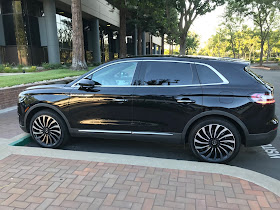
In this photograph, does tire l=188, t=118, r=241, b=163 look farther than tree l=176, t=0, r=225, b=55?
No

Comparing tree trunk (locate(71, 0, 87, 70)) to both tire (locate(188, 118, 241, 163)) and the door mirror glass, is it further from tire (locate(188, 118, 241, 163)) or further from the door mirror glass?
tire (locate(188, 118, 241, 163))

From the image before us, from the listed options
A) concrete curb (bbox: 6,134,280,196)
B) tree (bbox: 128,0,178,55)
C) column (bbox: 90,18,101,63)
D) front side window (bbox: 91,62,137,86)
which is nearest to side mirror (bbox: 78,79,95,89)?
front side window (bbox: 91,62,137,86)

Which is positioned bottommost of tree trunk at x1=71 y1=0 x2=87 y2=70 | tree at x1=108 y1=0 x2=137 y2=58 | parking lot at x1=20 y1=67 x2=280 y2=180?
parking lot at x1=20 y1=67 x2=280 y2=180

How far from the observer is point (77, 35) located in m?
14.8

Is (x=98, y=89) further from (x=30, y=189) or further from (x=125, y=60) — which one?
(x=30, y=189)

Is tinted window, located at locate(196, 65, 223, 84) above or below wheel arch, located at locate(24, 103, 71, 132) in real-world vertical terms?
above

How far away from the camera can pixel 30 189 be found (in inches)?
118

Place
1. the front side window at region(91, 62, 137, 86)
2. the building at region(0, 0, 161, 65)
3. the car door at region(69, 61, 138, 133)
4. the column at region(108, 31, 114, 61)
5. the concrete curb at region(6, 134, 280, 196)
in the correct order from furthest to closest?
the column at region(108, 31, 114, 61)
the building at region(0, 0, 161, 65)
the front side window at region(91, 62, 137, 86)
the car door at region(69, 61, 138, 133)
the concrete curb at region(6, 134, 280, 196)

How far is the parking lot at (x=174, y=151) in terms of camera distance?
392 centimetres

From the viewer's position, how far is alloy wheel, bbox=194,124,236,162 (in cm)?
372

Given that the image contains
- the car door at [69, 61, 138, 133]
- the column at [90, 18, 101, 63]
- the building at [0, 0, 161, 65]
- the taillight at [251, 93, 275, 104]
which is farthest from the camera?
the column at [90, 18, 101, 63]

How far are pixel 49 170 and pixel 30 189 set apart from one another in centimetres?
50

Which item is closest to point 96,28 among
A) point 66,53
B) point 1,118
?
point 66,53

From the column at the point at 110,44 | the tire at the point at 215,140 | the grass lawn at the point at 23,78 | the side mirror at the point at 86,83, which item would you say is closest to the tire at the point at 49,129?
the side mirror at the point at 86,83
